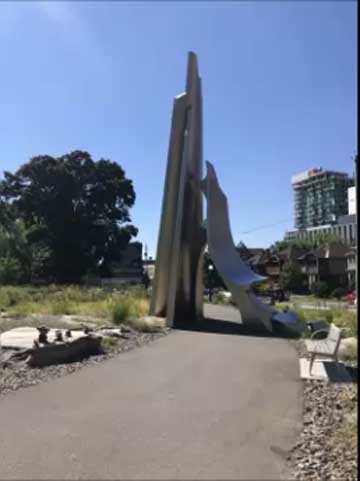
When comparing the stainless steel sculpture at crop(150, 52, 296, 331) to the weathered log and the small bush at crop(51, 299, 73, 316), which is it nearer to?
the small bush at crop(51, 299, 73, 316)

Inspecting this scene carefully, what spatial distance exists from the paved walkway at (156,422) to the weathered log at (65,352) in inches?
35.9

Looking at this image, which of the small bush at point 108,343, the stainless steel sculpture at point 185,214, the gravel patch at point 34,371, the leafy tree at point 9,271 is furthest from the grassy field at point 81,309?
the leafy tree at point 9,271

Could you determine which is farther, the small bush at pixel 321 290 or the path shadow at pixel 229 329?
the small bush at pixel 321 290

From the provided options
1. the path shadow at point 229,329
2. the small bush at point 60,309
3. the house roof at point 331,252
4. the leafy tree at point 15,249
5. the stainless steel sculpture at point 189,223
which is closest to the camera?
the path shadow at point 229,329

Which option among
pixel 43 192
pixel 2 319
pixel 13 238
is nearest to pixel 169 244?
pixel 2 319

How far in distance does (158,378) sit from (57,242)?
40.9 metres

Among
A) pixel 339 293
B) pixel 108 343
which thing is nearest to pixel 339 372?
pixel 108 343

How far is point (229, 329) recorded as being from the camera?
15203 mm

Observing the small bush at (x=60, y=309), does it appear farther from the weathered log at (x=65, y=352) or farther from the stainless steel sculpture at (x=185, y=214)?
the weathered log at (x=65, y=352)

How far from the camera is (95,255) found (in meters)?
49.5

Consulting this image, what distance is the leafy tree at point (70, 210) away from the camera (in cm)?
4706

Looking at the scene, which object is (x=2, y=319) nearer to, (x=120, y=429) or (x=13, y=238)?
(x=120, y=429)

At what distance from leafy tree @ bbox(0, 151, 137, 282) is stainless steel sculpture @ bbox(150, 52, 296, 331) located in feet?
98.5

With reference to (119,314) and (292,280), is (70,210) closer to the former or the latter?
(292,280)
